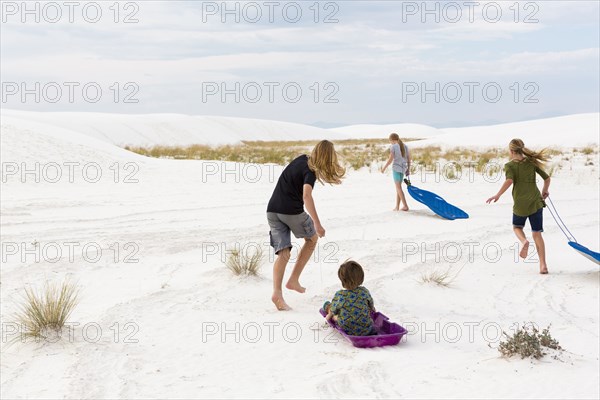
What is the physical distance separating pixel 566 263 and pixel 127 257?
232 inches

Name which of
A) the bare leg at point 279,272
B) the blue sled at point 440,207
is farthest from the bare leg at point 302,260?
the blue sled at point 440,207

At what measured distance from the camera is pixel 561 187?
18.8 meters

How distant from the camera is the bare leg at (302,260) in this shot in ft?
22.1

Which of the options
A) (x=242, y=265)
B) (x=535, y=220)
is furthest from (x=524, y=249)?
(x=242, y=265)

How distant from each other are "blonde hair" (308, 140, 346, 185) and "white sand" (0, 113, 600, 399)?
138 centimetres

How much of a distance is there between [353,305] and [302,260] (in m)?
1.20

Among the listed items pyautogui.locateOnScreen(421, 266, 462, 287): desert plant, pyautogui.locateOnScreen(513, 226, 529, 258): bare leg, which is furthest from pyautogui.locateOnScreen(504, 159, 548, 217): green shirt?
pyautogui.locateOnScreen(421, 266, 462, 287): desert plant

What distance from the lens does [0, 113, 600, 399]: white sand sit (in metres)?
5.08

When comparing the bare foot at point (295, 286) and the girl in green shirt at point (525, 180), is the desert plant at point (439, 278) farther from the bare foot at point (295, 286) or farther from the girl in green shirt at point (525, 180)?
the bare foot at point (295, 286)

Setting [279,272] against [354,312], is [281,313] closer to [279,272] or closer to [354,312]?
[279,272]

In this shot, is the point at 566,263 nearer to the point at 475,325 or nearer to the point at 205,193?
the point at 475,325

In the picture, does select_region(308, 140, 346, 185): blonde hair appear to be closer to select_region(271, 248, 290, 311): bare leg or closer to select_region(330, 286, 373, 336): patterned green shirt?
select_region(271, 248, 290, 311): bare leg

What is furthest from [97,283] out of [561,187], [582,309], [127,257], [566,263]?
[561,187]

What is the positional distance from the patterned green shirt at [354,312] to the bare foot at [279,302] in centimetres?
88
